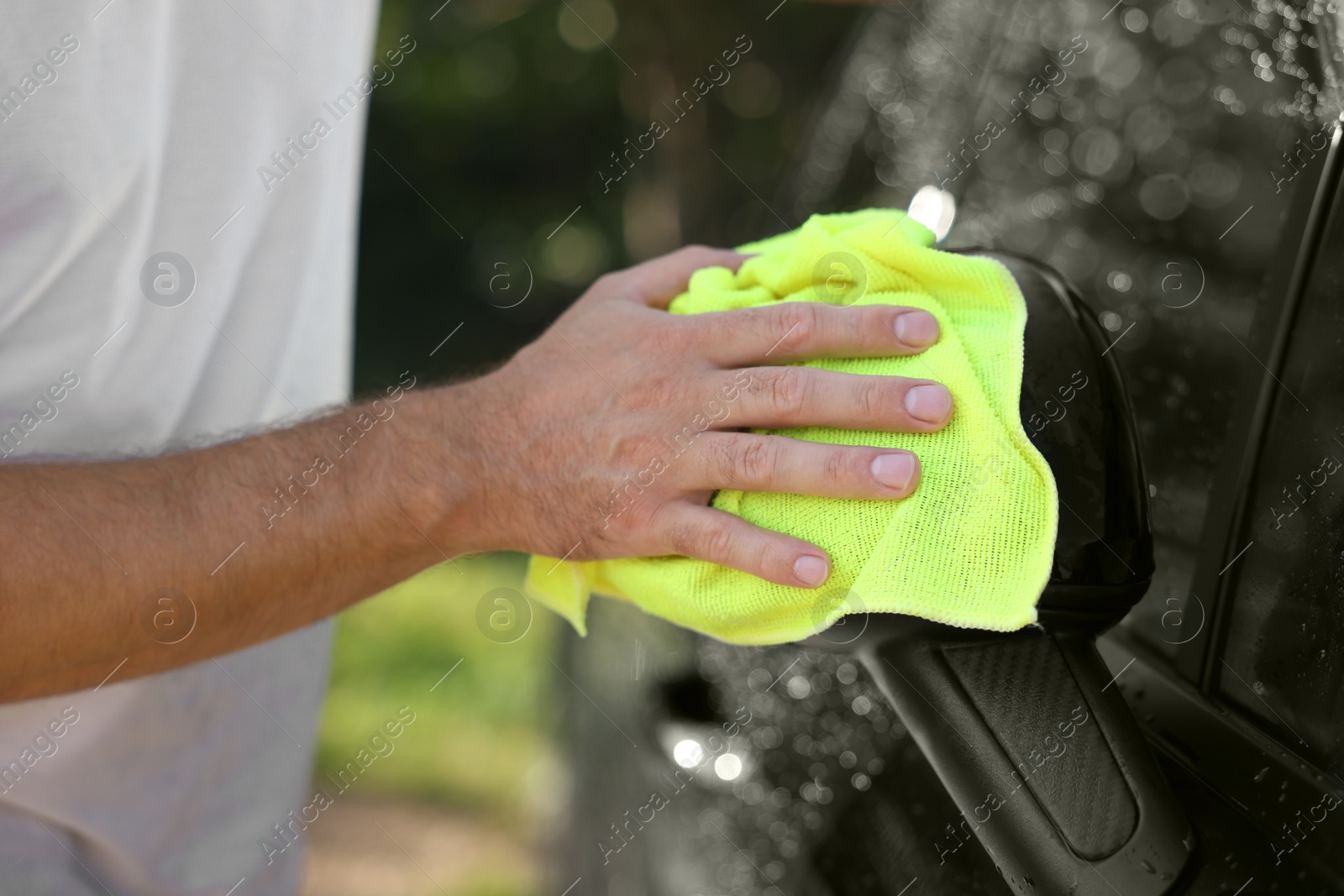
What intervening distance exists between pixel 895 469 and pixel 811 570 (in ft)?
0.43

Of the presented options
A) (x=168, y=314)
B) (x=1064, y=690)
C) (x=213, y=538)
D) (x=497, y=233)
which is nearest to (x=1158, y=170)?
(x=1064, y=690)

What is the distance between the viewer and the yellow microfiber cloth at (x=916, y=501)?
3.07 ft

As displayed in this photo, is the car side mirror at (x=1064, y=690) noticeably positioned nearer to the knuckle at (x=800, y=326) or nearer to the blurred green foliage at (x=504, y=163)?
the knuckle at (x=800, y=326)

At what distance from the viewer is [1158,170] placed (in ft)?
4.44

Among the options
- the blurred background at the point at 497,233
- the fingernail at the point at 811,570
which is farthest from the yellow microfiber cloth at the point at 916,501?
the blurred background at the point at 497,233

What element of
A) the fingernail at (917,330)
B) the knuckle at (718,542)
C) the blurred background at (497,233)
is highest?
the fingernail at (917,330)

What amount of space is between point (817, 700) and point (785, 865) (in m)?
0.26

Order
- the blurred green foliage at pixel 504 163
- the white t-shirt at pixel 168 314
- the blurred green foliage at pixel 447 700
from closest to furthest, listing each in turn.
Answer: the white t-shirt at pixel 168 314 → the blurred green foliage at pixel 447 700 → the blurred green foliage at pixel 504 163

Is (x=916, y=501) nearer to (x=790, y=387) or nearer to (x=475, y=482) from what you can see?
(x=790, y=387)

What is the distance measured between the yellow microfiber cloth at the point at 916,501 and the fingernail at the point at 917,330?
0.01 m

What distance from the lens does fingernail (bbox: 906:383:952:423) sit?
3.24ft

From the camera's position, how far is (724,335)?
1.21m

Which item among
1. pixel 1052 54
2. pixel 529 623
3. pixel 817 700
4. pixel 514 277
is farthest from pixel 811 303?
pixel 514 277

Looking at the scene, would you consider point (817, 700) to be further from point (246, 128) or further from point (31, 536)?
point (246, 128)
